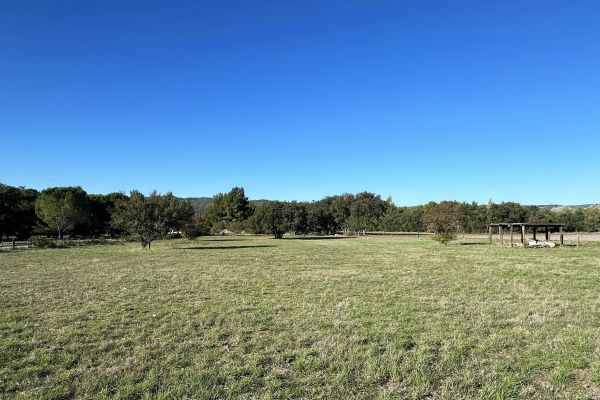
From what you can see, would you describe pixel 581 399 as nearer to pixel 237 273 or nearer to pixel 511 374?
pixel 511 374

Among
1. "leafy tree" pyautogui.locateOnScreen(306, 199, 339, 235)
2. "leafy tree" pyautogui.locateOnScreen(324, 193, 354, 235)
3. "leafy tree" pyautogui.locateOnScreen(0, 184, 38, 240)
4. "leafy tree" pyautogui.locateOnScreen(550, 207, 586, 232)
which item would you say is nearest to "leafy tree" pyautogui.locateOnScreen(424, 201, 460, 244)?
"leafy tree" pyautogui.locateOnScreen(306, 199, 339, 235)

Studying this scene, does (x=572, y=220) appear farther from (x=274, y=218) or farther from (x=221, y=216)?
(x=221, y=216)

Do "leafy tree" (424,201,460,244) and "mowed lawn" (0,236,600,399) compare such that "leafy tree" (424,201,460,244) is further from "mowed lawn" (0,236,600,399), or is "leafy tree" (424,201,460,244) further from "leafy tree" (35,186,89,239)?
"leafy tree" (35,186,89,239)

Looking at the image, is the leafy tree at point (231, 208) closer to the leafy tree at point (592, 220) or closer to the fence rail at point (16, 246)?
the fence rail at point (16, 246)

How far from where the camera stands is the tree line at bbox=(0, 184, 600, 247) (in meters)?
33.0

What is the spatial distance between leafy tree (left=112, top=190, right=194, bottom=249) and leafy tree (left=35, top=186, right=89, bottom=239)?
845 inches

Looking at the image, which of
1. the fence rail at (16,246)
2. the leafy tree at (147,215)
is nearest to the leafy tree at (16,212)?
the fence rail at (16,246)

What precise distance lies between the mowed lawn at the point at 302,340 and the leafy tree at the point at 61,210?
41609mm

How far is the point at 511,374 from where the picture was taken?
5.03m

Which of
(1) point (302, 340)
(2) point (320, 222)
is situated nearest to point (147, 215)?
(1) point (302, 340)

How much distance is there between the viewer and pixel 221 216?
3996 inches

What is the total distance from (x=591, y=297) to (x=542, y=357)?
5989mm

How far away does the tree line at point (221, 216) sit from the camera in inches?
1300

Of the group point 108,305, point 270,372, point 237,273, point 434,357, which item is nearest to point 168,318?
point 108,305
